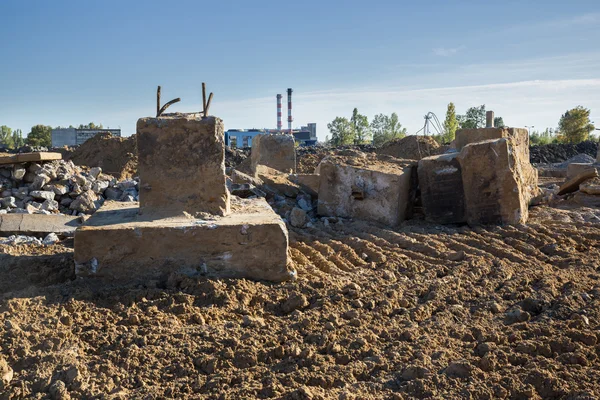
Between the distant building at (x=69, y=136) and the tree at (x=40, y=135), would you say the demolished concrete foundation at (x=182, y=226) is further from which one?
the tree at (x=40, y=135)

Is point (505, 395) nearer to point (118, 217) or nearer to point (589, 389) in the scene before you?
point (589, 389)

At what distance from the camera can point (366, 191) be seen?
6488 mm

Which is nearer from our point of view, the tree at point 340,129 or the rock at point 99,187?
the rock at point 99,187

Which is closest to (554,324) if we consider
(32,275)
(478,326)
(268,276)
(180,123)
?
(478,326)

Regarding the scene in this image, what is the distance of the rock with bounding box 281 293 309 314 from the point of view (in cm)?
372

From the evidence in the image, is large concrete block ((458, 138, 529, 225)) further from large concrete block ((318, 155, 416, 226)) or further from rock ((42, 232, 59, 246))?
rock ((42, 232, 59, 246))

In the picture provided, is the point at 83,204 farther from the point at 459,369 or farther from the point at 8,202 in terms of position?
the point at 459,369

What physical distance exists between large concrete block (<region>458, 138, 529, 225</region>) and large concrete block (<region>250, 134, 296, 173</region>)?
→ 6207mm

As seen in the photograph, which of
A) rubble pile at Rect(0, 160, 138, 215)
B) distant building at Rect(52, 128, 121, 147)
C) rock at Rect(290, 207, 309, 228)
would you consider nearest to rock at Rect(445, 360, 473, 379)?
rock at Rect(290, 207, 309, 228)

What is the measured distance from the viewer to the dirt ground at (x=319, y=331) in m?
2.71

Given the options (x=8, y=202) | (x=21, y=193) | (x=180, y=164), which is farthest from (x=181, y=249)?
(x=21, y=193)

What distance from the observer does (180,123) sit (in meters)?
4.43

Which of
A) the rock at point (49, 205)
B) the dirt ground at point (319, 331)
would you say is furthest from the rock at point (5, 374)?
the rock at point (49, 205)

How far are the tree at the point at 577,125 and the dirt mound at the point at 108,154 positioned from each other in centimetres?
3199
